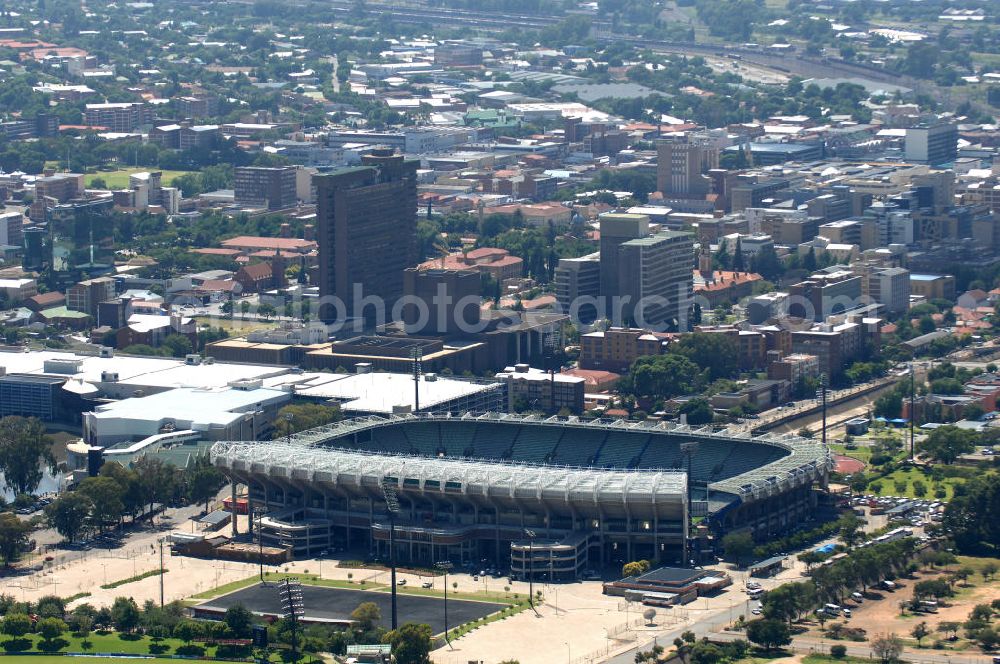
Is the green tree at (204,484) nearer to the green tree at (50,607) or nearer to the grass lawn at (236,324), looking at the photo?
the green tree at (50,607)

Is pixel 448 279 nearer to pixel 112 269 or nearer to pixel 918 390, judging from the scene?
pixel 918 390


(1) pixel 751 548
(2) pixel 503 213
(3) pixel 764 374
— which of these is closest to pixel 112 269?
(2) pixel 503 213

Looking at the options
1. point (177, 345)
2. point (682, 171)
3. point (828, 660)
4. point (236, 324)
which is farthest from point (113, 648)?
point (682, 171)

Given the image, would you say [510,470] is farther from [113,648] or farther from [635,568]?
[113,648]

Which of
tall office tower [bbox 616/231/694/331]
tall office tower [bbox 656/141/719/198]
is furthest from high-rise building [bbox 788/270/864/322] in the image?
tall office tower [bbox 656/141/719/198]

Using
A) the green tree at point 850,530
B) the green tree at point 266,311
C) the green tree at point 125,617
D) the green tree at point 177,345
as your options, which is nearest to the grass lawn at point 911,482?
the green tree at point 850,530

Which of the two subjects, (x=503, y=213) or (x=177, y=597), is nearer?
(x=177, y=597)

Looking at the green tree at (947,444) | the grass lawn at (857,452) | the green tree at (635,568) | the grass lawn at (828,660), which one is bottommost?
the grass lawn at (857,452)

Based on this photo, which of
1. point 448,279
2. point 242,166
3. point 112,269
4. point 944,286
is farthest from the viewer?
point 242,166
